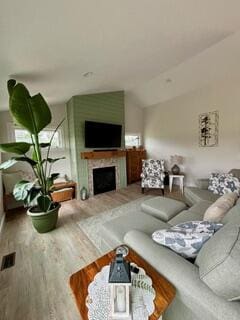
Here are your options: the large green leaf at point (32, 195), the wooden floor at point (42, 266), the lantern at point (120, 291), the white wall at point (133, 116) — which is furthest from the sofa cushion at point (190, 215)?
the white wall at point (133, 116)

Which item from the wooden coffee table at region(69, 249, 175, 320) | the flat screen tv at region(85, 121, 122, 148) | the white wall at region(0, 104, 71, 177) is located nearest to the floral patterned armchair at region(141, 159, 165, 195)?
the flat screen tv at region(85, 121, 122, 148)

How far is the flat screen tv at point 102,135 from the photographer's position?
4102mm

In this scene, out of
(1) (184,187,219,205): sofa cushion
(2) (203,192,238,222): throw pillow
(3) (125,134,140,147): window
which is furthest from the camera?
(3) (125,134,140,147): window

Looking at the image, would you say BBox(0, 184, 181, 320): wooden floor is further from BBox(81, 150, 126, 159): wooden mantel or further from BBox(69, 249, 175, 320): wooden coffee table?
BBox(81, 150, 126, 159): wooden mantel

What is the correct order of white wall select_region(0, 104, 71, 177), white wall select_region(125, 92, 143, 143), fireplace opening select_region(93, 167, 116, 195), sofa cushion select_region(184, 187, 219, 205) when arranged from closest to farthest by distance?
sofa cushion select_region(184, 187, 219, 205), white wall select_region(0, 104, 71, 177), fireplace opening select_region(93, 167, 116, 195), white wall select_region(125, 92, 143, 143)

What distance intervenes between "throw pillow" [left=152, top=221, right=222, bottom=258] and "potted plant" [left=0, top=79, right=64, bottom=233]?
1.87 meters

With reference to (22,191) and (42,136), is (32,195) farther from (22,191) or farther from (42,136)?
(42,136)

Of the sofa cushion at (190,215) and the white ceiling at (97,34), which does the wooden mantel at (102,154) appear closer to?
the white ceiling at (97,34)

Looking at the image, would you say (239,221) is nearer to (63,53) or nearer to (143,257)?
(143,257)

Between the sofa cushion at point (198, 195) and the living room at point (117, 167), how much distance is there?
3 centimetres

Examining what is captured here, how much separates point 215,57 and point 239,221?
3.13m

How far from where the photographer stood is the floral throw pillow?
2.58 m

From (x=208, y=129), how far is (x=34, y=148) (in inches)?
157

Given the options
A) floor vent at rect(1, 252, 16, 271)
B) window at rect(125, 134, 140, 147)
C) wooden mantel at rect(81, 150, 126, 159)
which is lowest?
floor vent at rect(1, 252, 16, 271)
